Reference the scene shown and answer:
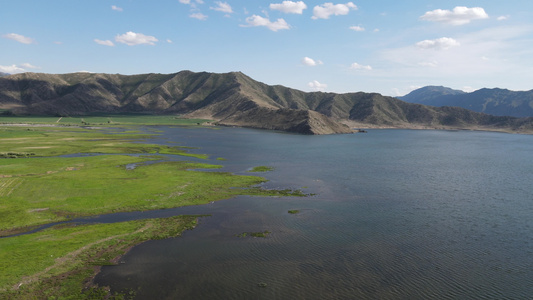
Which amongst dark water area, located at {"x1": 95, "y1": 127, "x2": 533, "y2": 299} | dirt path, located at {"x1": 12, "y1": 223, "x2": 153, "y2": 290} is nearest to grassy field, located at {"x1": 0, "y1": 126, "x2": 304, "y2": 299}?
dirt path, located at {"x1": 12, "y1": 223, "x2": 153, "y2": 290}

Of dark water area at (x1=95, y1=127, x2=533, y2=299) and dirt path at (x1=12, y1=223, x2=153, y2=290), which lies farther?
dark water area at (x1=95, y1=127, x2=533, y2=299)

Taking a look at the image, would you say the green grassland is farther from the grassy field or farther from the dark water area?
the dark water area

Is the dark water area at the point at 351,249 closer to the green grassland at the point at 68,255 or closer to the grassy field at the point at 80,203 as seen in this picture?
the green grassland at the point at 68,255

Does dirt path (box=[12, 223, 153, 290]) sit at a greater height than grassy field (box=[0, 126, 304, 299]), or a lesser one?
lesser

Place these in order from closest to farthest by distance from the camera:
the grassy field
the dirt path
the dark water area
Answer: the dirt path
the dark water area
the grassy field

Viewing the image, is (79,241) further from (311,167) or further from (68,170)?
(311,167)

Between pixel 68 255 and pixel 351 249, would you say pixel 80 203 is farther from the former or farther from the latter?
pixel 351 249

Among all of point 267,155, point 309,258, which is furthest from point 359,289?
point 267,155

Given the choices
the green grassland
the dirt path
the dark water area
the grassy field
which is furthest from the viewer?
the grassy field

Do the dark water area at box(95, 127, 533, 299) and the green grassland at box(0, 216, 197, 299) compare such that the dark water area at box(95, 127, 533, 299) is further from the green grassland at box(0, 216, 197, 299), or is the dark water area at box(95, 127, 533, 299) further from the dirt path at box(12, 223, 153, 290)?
the dirt path at box(12, 223, 153, 290)

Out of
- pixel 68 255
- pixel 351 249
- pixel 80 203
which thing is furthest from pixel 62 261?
pixel 351 249
